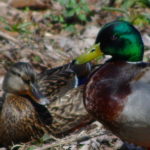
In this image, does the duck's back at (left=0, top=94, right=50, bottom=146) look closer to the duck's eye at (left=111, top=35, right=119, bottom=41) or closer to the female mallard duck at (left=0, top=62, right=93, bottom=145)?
the female mallard duck at (left=0, top=62, right=93, bottom=145)

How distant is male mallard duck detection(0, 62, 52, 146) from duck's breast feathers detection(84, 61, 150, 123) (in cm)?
136

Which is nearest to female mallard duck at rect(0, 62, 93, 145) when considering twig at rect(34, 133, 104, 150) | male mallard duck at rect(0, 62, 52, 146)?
male mallard duck at rect(0, 62, 52, 146)

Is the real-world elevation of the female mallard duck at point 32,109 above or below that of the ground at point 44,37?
below

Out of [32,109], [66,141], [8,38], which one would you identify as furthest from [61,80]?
[8,38]

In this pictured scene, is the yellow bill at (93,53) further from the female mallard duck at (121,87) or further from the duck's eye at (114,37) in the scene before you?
the duck's eye at (114,37)

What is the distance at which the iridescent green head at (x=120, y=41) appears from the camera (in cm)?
425

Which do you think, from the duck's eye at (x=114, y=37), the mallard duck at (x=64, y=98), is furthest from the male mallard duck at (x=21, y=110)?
the duck's eye at (x=114, y=37)

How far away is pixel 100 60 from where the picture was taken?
6918 millimetres

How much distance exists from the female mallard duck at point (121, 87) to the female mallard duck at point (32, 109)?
52.0 inches

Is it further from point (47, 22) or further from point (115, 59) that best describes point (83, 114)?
point (47, 22)

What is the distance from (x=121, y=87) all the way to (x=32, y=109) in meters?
1.84

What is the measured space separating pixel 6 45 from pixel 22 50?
9.7 inches

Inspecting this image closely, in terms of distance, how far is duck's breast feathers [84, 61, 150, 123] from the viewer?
4.03 m

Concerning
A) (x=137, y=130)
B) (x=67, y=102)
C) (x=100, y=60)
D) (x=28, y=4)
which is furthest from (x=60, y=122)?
(x=28, y=4)
